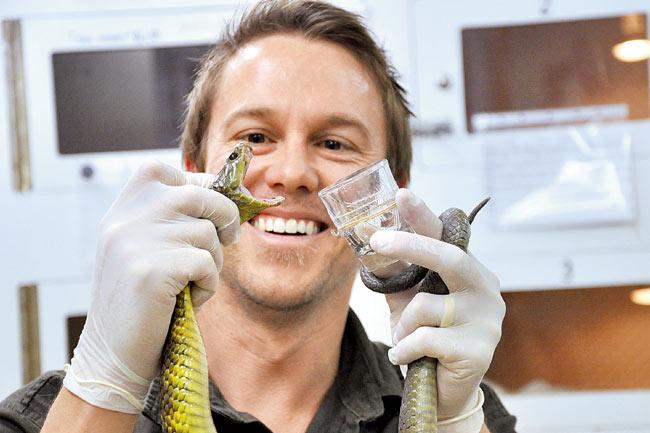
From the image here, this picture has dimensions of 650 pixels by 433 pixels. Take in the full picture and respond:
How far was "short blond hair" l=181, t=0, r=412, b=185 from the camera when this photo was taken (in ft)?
6.37

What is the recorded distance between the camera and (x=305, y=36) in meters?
1.91

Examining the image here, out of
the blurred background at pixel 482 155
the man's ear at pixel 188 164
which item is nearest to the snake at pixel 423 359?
the man's ear at pixel 188 164

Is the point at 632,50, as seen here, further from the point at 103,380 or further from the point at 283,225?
the point at 103,380

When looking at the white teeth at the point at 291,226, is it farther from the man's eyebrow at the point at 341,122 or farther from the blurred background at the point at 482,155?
the blurred background at the point at 482,155

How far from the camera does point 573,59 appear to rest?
259cm

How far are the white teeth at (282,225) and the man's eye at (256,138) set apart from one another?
172 mm

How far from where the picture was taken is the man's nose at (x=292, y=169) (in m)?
1.72

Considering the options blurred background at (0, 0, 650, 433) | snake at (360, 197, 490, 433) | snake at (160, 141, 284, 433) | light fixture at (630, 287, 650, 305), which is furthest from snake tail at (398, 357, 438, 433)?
light fixture at (630, 287, 650, 305)

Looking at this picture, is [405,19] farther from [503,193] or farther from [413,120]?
[503,193]

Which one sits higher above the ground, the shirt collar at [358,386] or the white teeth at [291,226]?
the white teeth at [291,226]

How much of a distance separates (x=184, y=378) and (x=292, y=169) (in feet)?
1.83

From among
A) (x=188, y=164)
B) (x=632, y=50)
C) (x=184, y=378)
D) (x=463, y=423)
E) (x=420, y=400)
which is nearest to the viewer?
(x=184, y=378)

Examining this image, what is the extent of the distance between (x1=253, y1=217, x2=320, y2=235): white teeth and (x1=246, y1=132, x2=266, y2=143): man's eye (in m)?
0.17

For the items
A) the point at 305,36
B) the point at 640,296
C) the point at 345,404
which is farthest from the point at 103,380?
the point at 640,296
